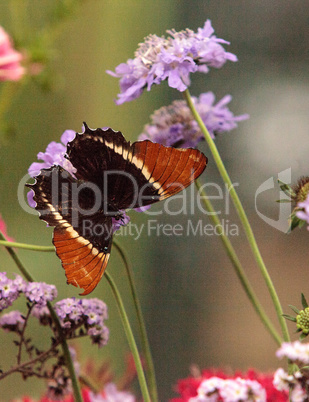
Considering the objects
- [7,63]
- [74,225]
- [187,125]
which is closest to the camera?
[74,225]

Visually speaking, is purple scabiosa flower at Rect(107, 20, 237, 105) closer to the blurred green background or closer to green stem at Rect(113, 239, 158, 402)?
green stem at Rect(113, 239, 158, 402)

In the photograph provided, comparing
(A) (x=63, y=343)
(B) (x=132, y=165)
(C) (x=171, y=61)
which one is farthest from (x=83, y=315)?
(C) (x=171, y=61)

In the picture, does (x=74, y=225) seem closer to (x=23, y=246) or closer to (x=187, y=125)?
(x=23, y=246)

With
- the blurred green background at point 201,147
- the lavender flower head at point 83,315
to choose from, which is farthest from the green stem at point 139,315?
the blurred green background at point 201,147

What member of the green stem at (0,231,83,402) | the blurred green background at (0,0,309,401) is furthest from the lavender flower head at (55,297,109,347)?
the blurred green background at (0,0,309,401)

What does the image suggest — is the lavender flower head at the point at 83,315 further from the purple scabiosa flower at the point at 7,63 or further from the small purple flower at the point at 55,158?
the purple scabiosa flower at the point at 7,63

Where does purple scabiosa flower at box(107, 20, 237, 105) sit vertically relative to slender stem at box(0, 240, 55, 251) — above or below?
above

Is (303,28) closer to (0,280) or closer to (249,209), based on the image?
(249,209)
